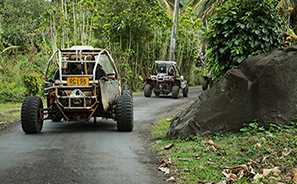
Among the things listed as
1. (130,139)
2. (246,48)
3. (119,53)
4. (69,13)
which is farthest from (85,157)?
(119,53)

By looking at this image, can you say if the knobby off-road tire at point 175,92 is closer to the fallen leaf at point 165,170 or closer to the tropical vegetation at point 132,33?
the tropical vegetation at point 132,33

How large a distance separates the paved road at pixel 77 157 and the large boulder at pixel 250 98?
131 cm

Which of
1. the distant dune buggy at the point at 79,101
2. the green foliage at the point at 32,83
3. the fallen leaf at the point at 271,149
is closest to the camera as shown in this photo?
the fallen leaf at the point at 271,149

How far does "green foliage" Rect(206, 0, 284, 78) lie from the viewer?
8.14 meters

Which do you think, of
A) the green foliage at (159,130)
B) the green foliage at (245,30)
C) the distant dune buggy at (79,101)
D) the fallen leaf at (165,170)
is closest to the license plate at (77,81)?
the distant dune buggy at (79,101)

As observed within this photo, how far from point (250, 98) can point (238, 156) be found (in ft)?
5.76

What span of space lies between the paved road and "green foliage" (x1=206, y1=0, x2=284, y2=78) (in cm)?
301

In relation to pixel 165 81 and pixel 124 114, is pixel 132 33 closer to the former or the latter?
pixel 165 81

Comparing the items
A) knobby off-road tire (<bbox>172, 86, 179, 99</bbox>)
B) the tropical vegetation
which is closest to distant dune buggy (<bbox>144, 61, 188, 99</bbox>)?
knobby off-road tire (<bbox>172, 86, 179, 99</bbox>)

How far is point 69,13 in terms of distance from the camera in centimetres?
1891

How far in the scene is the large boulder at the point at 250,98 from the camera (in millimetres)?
6340

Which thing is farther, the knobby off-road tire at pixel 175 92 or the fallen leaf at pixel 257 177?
the knobby off-road tire at pixel 175 92

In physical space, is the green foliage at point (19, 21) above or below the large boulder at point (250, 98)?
above

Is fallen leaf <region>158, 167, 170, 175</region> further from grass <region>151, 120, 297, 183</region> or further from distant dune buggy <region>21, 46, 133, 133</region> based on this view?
distant dune buggy <region>21, 46, 133, 133</region>
